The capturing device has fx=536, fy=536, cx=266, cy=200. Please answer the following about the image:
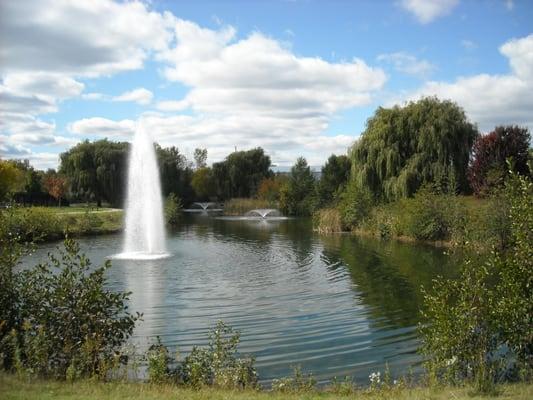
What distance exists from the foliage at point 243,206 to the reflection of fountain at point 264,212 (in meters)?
1.46

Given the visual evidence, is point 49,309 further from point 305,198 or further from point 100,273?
point 305,198

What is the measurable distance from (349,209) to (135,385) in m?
34.4

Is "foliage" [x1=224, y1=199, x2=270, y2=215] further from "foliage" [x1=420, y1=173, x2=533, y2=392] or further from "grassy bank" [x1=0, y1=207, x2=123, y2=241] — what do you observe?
"foliage" [x1=420, y1=173, x2=533, y2=392]

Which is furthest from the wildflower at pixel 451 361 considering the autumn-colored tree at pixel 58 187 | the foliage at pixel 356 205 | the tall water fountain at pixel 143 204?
the autumn-colored tree at pixel 58 187

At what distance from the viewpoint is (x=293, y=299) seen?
54.6 feet

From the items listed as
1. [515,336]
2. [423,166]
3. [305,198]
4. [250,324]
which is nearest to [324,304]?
[250,324]

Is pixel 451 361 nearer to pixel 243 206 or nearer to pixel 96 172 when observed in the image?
pixel 96 172

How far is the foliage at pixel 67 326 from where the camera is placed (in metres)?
8.28

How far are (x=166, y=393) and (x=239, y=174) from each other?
78611 mm

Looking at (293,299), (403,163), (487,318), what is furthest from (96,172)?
(487,318)

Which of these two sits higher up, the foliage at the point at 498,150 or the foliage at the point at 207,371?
the foliage at the point at 498,150

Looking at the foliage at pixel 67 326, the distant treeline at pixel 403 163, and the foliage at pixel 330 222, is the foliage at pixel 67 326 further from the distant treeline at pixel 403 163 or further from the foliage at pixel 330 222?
the foliage at pixel 330 222

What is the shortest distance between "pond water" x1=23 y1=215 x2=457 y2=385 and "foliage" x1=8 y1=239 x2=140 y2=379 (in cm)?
292

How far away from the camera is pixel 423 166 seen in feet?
121
